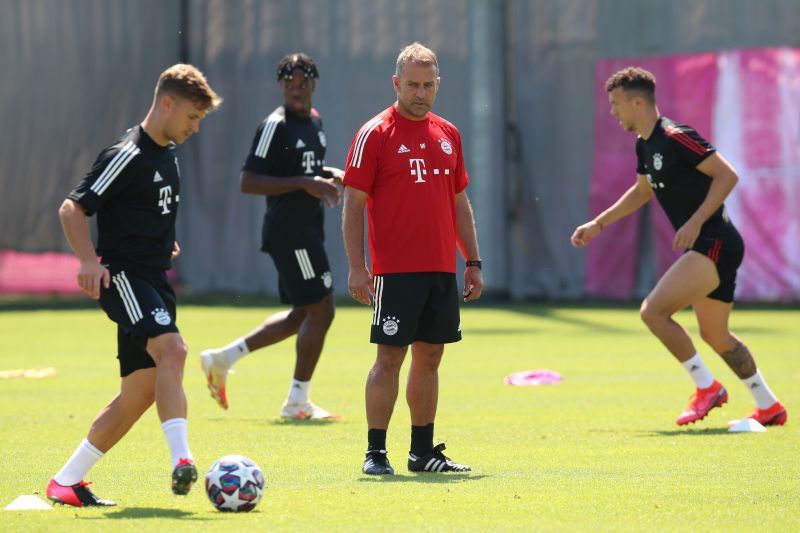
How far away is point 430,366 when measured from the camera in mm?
7754

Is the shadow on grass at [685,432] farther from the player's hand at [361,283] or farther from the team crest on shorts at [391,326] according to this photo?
the player's hand at [361,283]

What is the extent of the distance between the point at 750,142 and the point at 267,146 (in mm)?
14763

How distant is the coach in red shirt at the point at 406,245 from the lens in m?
7.51

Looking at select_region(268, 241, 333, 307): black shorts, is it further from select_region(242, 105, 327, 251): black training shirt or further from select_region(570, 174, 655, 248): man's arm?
select_region(570, 174, 655, 248): man's arm

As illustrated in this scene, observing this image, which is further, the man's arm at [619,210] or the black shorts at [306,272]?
the black shorts at [306,272]

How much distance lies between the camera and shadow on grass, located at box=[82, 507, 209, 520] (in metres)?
6.18

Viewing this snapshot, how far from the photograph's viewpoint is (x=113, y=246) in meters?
6.72

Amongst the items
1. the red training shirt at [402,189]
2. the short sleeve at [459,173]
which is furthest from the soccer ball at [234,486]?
the short sleeve at [459,173]

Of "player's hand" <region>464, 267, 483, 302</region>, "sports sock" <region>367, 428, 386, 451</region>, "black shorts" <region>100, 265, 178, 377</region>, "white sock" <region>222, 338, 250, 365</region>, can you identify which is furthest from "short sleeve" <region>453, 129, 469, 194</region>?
"white sock" <region>222, 338, 250, 365</region>

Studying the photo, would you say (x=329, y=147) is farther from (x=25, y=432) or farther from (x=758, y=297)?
(x=25, y=432)

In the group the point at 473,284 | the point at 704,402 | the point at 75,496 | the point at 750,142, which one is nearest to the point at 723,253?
the point at 704,402

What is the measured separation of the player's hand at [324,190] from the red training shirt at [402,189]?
2.12m

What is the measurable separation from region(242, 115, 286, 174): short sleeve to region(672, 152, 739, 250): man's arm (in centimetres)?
305

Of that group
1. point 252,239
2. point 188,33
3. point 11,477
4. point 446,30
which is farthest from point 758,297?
point 11,477
